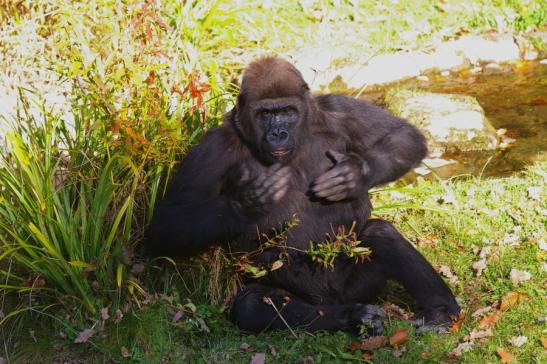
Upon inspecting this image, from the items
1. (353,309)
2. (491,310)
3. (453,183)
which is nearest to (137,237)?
(353,309)

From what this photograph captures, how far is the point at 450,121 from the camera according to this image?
8805mm

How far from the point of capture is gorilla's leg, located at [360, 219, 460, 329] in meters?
5.26

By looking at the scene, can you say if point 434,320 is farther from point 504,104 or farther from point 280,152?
point 504,104

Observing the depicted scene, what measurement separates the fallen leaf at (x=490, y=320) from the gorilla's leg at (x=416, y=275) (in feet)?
0.63

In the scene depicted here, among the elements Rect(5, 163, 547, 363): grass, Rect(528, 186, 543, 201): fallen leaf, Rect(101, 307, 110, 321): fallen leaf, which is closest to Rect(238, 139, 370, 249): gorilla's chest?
Rect(5, 163, 547, 363): grass

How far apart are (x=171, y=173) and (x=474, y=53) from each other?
20.4ft

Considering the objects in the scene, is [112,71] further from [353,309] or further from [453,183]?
[453,183]

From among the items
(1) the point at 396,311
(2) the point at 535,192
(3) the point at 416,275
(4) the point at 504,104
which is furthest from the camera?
(4) the point at 504,104

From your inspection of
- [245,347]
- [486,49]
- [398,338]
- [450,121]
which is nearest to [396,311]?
[398,338]

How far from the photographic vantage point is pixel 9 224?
17.8ft

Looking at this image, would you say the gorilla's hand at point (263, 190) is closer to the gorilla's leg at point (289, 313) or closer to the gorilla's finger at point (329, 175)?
the gorilla's finger at point (329, 175)

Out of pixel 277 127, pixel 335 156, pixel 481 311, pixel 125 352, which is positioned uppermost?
pixel 277 127

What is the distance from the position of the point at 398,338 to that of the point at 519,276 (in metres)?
1.21

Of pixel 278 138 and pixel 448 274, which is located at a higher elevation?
pixel 278 138
